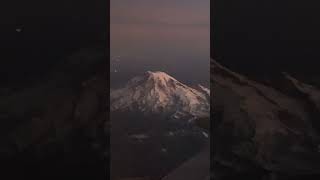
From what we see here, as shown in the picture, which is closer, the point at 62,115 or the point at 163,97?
the point at 62,115

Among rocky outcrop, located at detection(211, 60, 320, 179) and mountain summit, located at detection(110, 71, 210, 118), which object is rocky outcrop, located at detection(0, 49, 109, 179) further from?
rocky outcrop, located at detection(211, 60, 320, 179)

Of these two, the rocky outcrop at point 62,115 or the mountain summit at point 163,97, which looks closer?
the rocky outcrop at point 62,115

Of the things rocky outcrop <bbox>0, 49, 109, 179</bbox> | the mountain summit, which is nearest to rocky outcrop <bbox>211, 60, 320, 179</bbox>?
the mountain summit

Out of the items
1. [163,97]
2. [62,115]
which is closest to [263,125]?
[163,97]

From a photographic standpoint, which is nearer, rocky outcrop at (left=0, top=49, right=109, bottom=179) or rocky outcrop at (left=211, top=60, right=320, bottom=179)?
rocky outcrop at (left=0, top=49, right=109, bottom=179)

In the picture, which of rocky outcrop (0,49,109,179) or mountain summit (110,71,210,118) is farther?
mountain summit (110,71,210,118)

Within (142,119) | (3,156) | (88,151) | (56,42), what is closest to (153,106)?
(142,119)

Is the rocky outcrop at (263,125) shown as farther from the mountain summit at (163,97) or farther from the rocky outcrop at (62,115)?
the rocky outcrop at (62,115)

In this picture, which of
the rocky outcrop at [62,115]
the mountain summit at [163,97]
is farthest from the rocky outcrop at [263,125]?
the rocky outcrop at [62,115]

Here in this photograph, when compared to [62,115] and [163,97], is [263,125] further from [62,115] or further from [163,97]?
[62,115]
